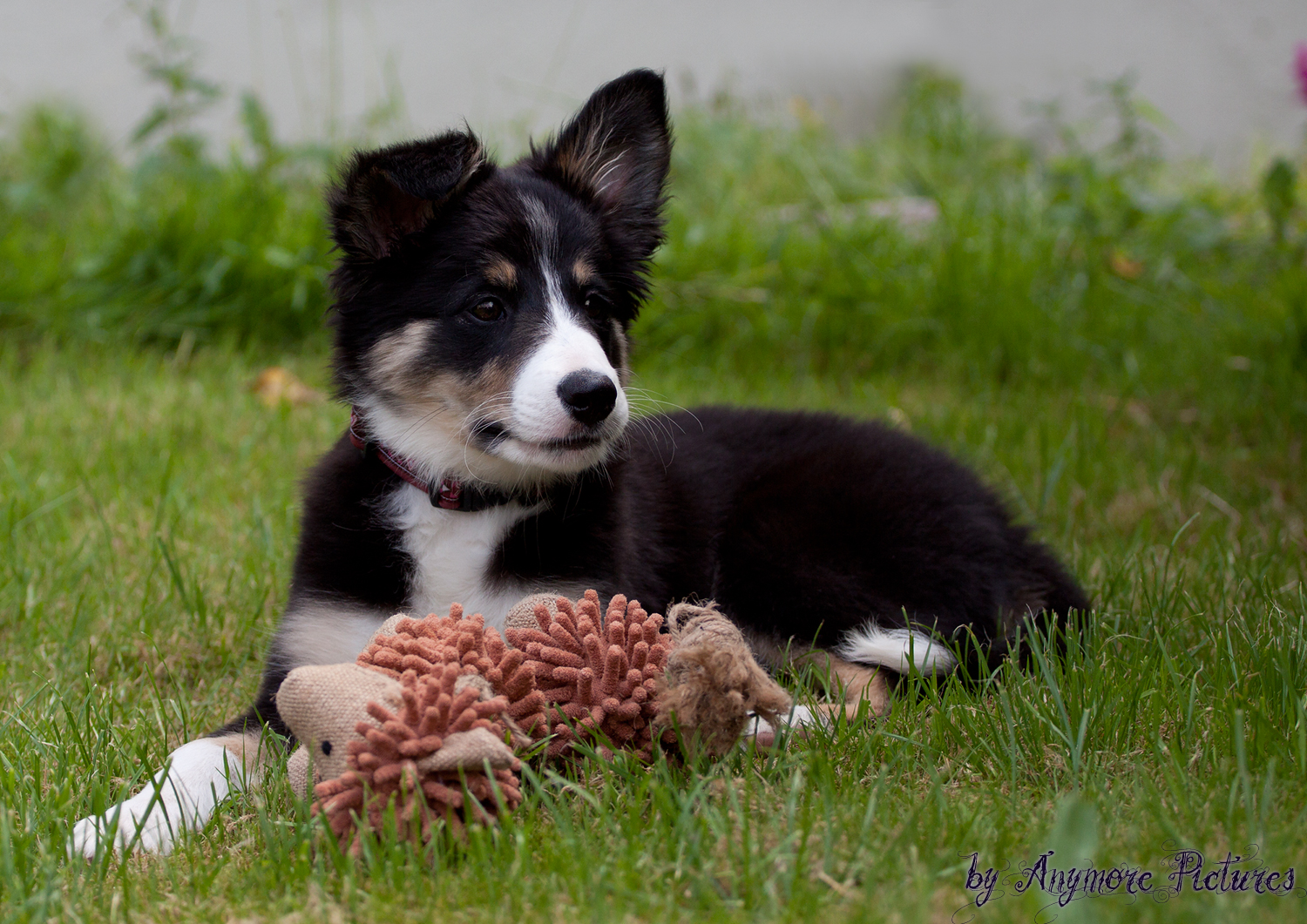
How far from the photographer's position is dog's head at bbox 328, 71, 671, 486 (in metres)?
2.27

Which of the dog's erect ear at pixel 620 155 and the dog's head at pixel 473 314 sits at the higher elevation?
the dog's erect ear at pixel 620 155

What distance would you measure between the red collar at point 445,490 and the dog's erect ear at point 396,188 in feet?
1.41

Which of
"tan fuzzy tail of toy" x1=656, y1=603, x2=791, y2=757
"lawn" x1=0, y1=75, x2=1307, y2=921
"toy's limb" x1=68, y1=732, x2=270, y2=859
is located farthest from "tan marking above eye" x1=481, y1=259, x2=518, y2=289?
"toy's limb" x1=68, y1=732, x2=270, y2=859

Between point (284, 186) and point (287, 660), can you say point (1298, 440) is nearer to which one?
point (287, 660)

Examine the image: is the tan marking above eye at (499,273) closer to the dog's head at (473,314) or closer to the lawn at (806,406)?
the dog's head at (473,314)

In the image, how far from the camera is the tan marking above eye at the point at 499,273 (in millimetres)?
2418

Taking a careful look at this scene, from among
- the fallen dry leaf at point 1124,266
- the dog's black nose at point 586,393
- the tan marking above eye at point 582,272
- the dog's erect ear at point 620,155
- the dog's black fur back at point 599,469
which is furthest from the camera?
the fallen dry leaf at point 1124,266

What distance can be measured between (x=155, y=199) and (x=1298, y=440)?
536 cm

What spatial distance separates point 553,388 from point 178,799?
0.97 m

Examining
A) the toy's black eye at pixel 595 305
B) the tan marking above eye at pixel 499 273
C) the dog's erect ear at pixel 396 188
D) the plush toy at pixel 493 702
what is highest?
the dog's erect ear at pixel 396 188

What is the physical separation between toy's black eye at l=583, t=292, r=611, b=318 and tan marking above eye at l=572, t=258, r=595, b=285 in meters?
0.04

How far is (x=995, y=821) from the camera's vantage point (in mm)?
1703

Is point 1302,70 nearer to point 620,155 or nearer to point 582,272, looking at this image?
point 620,155

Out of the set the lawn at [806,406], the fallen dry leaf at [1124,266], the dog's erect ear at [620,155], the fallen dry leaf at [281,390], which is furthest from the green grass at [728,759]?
the fallen dry leaf at [1124,266]
